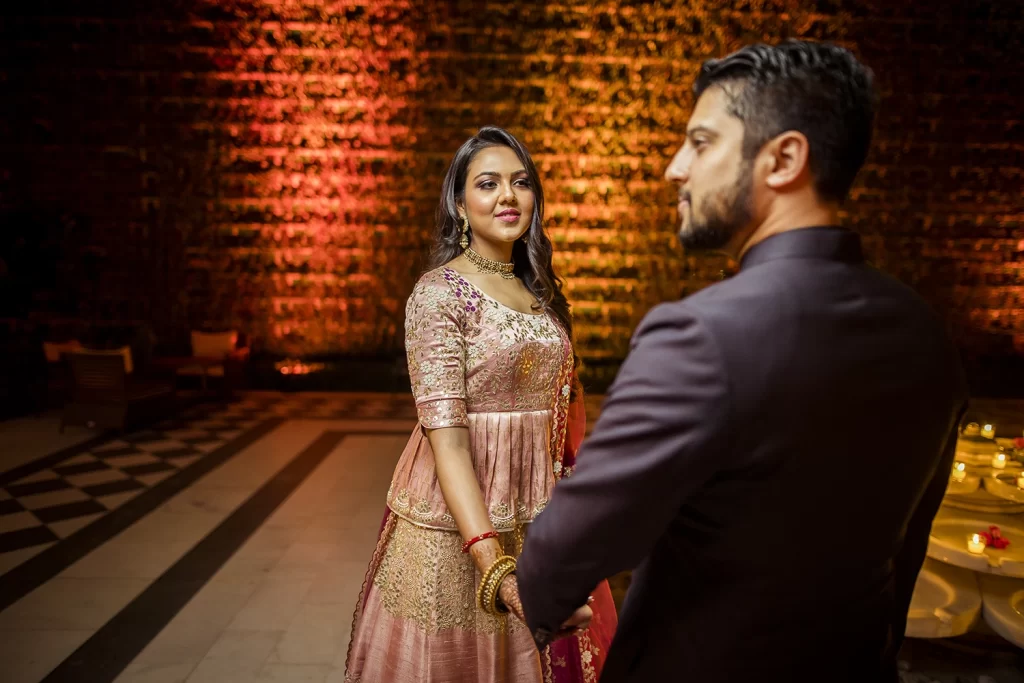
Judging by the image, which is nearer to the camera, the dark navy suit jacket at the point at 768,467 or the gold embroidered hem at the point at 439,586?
the dark navy suit jacket at the point at 768,467

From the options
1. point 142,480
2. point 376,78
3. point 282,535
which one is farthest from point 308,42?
point 282,535

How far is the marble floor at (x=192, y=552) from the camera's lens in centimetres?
236

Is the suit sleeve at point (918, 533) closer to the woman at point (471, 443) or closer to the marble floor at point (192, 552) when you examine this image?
the woman at point (471, 443)

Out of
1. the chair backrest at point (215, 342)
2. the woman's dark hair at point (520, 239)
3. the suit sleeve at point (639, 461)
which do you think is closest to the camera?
the suit sleeve at point (639, 461)

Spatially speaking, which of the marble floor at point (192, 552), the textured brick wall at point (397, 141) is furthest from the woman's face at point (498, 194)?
the textured brick wall at point (397, 141)

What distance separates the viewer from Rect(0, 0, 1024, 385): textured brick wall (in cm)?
691

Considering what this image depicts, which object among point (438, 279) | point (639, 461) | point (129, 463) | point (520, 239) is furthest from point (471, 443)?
point (129, 463)

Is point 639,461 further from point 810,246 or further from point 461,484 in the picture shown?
point 461,484

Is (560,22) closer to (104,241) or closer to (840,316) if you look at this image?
(104,241)

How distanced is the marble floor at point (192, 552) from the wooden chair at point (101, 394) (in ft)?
0.49

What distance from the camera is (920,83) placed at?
7.12m

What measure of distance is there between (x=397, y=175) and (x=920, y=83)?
589 centimetres

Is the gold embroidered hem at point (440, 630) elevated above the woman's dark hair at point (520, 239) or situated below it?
below

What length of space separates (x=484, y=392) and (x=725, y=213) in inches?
28.8
